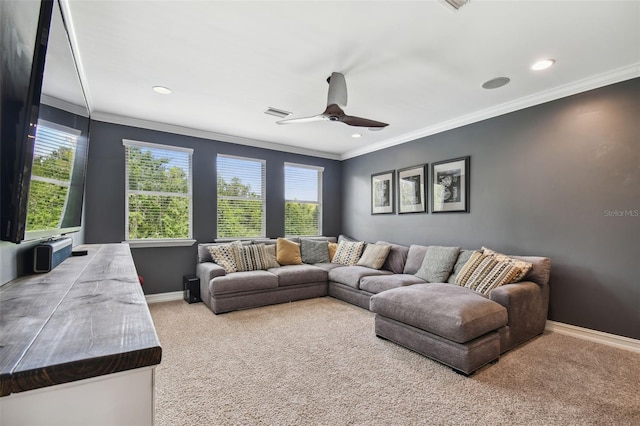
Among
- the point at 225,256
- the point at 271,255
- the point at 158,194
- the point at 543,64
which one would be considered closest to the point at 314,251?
the point at 271,255

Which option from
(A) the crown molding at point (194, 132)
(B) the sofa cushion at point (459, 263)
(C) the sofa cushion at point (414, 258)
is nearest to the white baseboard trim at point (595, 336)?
(B) the sofa cushion at point (459, 263)

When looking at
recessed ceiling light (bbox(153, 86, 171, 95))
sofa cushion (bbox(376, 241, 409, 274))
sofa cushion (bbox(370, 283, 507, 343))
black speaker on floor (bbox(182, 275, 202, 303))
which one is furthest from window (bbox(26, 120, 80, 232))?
sofa cushion (bbox(376, 241, 409, 274))

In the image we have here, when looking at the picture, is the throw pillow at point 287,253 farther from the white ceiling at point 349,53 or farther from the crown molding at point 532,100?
the crown molding at point 532,100

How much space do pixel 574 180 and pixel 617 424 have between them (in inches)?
89.1

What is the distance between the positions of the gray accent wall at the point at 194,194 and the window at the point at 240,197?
0.11 meters

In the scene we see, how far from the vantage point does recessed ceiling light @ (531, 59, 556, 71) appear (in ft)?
8.70

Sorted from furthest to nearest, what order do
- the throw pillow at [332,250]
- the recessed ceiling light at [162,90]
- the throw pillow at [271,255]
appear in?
the throw pillow at [332,250]
the throw pillow at [271,255]
the recessed ceiling light at [162,90]

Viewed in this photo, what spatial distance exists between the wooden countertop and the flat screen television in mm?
273

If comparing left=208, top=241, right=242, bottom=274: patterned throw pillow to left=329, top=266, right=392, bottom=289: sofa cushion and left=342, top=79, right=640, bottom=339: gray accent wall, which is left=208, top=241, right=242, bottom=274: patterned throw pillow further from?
left=342, top=79, right=640, bottom=339: gray accent wall

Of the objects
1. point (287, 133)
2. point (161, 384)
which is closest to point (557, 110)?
point (287, 133)

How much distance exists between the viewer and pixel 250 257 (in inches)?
177

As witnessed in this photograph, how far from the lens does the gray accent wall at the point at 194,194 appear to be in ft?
13.2

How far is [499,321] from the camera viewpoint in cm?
254

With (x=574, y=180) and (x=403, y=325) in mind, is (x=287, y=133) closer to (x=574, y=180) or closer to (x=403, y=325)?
(x=403, y=325)
